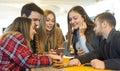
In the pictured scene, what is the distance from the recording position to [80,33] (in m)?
2.44

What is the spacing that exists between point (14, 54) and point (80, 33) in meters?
1.01

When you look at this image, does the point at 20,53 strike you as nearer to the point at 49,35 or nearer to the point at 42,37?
the point at 42,37

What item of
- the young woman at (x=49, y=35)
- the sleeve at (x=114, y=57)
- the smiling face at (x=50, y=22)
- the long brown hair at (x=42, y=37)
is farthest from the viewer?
the smiling face at (x=50, y=22)

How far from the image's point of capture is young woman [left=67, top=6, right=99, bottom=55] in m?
2.30

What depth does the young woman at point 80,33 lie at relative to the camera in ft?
7.56

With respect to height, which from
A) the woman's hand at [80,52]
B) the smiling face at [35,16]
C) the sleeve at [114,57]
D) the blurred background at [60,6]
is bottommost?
the woman's hand at [80,52]

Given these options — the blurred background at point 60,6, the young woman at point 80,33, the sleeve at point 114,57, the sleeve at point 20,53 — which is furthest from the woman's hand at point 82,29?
the blurred background at point 60,6

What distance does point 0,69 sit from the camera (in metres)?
1.65

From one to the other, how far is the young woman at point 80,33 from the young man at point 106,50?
30 centimetres

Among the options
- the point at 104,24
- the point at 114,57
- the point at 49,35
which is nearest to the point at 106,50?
the point at 114,57

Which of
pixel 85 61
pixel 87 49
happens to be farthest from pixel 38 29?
pixel 85 61

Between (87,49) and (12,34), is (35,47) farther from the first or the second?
(12,34)

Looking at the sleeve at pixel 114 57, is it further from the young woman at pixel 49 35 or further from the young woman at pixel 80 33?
the young woman at pixel 49 35

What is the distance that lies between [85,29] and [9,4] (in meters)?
7.49
